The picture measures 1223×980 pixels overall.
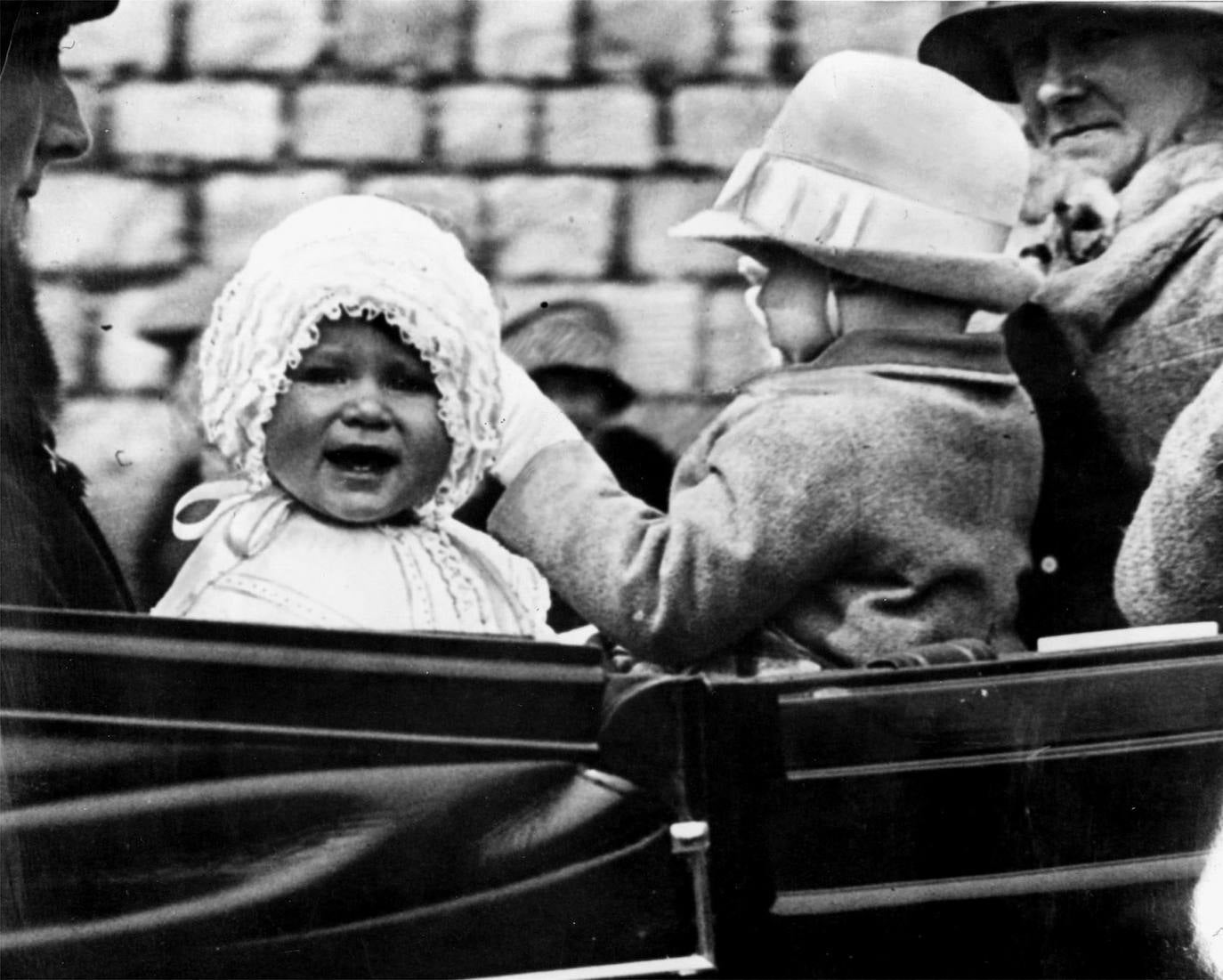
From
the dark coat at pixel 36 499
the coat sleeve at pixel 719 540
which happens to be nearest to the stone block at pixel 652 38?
the coat sleeve at pixel 719 540

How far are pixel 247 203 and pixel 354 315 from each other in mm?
286

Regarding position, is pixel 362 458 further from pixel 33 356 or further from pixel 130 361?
pixel 33 356

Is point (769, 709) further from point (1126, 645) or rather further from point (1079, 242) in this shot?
point (1079, 242)

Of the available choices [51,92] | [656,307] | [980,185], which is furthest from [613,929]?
[51,92]

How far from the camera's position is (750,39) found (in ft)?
11.2

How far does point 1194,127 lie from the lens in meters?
3.47

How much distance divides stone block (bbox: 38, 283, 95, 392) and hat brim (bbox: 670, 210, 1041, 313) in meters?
0.83

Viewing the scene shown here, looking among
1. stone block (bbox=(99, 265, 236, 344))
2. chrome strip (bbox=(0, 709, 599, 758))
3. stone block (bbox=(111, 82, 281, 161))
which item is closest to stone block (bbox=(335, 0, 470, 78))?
stone block (bbox=(111, 82, 281, 161))

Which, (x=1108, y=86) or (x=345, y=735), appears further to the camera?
(x=1108, y=86)

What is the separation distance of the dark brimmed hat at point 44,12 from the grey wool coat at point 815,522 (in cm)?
88

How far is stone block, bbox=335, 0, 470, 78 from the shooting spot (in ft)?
11.2

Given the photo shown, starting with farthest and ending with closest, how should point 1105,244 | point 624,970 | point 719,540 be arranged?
1. point 1105,244
2. point 719,540
3. point 624,970

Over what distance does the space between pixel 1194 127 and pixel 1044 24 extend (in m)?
Answer: 0.25

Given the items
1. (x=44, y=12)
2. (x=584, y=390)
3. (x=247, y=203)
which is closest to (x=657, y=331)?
(x=584, y=390)
